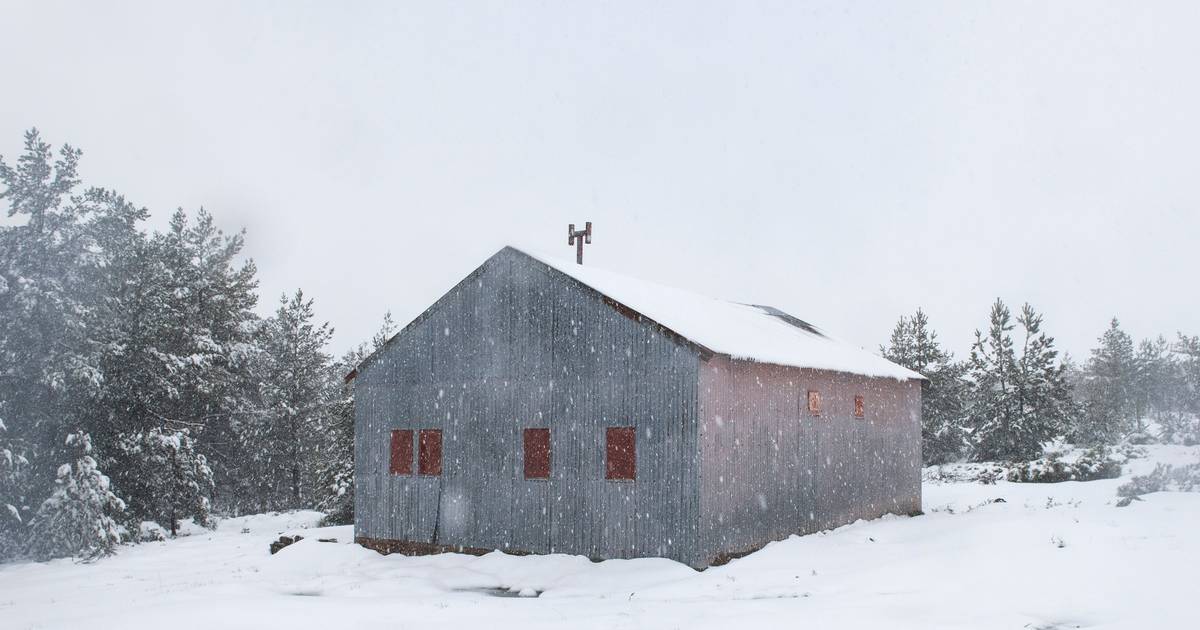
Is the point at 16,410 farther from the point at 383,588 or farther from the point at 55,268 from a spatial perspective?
the point at 383,588

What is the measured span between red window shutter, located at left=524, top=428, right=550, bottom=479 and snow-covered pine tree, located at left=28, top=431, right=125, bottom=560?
14045 millimetres

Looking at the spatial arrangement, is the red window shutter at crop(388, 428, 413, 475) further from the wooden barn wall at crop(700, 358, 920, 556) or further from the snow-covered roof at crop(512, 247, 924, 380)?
the wooden barn wall at crop(700, 358, 920, 556)

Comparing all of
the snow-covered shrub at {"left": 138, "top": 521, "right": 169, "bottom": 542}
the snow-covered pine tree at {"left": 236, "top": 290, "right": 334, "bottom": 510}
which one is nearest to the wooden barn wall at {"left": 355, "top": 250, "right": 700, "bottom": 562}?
the snow-covered shrub at {"left": 138, "top": 521, "right": 169, "bottom": 542}

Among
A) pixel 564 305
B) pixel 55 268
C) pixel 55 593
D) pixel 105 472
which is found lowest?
pixel 55 593

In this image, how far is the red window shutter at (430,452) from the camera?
65.0ft

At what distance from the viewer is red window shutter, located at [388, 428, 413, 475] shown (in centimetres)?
2030

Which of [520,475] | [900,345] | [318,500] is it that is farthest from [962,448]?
[520,475]

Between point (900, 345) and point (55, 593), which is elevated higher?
point (900, 345)

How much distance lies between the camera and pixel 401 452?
2044 cm

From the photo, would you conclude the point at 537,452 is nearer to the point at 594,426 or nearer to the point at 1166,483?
the point at 594,426

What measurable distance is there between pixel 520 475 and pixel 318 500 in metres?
17.5

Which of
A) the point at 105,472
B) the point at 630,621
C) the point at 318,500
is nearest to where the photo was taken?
the point at 630,621

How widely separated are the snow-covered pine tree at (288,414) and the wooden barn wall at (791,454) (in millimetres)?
26722

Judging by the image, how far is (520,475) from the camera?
18.4 m
